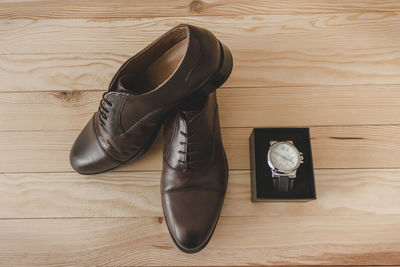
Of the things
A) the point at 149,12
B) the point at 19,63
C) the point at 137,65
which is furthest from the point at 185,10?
the point at 19,63

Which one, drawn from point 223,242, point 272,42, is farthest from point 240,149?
point 272,42

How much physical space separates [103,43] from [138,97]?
43 cm

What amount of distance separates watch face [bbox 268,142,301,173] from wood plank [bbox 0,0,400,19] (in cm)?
53

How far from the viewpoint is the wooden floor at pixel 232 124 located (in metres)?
0.91

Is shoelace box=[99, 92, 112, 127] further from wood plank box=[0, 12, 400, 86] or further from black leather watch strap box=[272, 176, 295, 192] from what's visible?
black leather watch strap box=[272, 176, 295, 192]

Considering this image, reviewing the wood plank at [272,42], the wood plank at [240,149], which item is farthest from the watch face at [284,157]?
the wood plank at [272,42]

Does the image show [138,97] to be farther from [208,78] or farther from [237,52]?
[237,52]

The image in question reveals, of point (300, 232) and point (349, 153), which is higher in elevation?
point (349, 153)

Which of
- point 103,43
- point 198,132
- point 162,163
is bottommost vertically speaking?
point 162,163

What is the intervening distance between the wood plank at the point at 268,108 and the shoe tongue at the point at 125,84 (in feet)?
0.65

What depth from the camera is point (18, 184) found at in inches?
38.0

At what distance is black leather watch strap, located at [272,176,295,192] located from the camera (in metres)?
0.83

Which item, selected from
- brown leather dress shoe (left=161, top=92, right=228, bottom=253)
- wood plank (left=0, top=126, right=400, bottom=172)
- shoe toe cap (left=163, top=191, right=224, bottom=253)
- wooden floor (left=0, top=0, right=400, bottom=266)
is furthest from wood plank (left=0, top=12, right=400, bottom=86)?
shoe toe cap (left=163, top=191, right=224, bottom=253)

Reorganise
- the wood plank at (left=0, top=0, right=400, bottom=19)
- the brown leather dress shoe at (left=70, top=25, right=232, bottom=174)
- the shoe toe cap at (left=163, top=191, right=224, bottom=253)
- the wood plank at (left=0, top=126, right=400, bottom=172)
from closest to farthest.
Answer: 1. the brown leather dress shoe at (left=70, top=25, right=232, bottom=174)
2. the shoe toe cap at (left=163, top=191, right=224, bottom=253)
3. the wood plank at (left=0, top=126, right=400, bottom=172)
4. the wood plank at (left=0, top=0, right=400, bottom=19)
